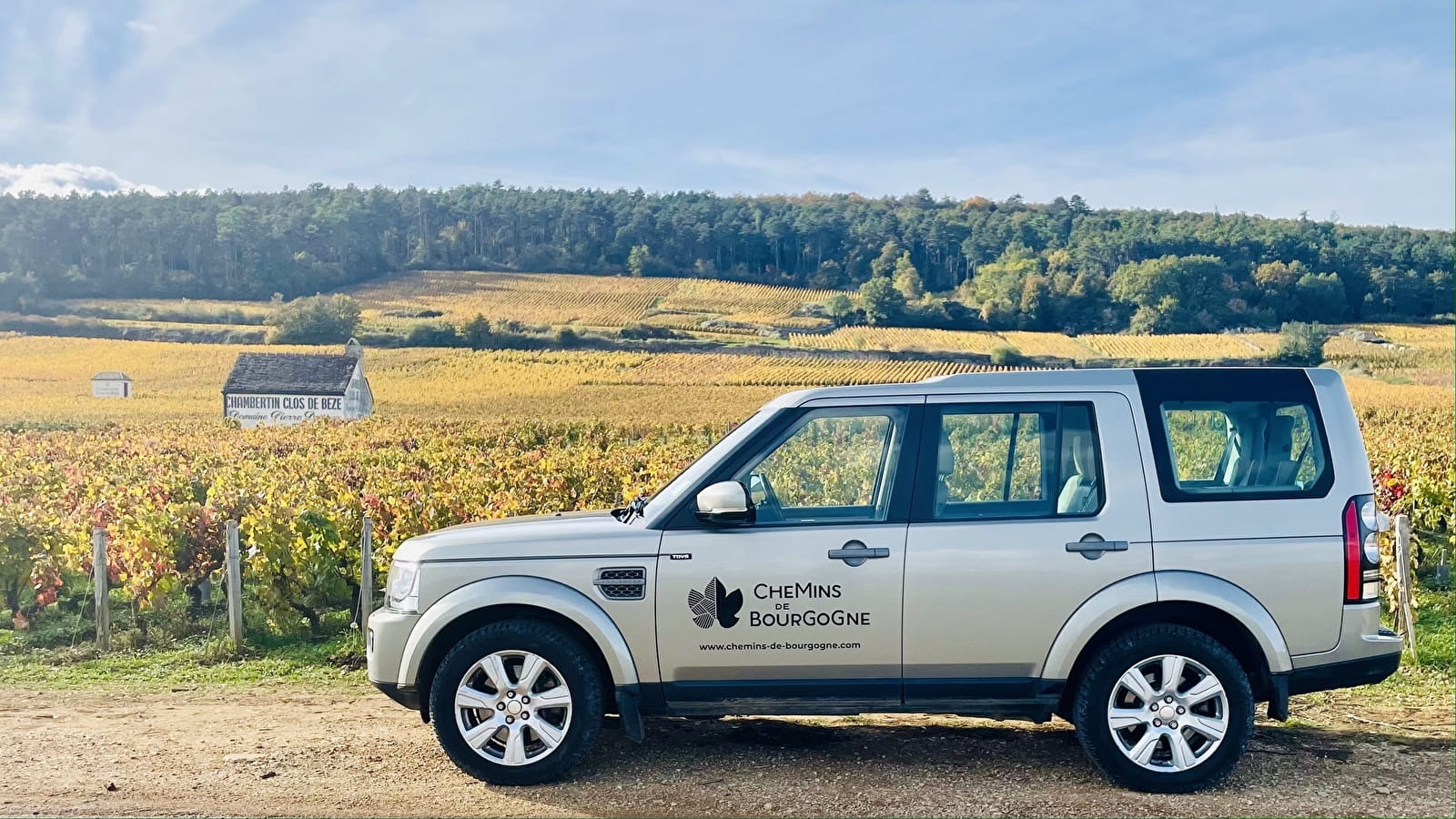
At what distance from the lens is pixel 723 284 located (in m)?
58.9

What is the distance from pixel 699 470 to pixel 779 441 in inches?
16.0

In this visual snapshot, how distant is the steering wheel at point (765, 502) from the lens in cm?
507

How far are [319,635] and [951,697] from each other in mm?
6176

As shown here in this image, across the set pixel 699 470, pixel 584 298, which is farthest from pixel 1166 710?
pixel 584 298

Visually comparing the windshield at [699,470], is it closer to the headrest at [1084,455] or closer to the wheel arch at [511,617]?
the wheel arch at [511,617]

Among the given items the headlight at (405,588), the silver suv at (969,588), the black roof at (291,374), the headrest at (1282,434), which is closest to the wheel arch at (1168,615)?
the silver suv at (969,588)

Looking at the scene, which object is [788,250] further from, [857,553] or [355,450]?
[857,553]

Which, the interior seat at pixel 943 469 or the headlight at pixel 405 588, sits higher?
the interior seat at pixel 943 469

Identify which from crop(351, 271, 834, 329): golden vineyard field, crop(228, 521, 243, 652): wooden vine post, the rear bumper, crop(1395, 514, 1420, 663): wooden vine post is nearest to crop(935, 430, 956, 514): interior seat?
the rear bumper

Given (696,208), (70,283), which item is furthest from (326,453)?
(696,208)

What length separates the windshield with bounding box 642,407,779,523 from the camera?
5078 mm

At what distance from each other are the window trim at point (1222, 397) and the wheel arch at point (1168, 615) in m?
0.39

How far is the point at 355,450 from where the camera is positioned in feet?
69.9

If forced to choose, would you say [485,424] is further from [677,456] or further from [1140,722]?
[1140,722]
